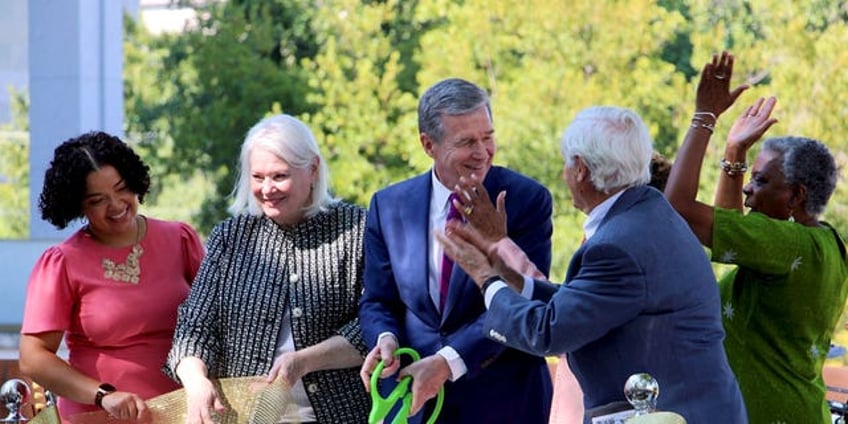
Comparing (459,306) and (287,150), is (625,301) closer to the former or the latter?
(459,306)

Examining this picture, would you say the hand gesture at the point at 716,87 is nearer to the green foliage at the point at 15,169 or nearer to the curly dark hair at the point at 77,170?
the curly dark hair at the point at 77,170

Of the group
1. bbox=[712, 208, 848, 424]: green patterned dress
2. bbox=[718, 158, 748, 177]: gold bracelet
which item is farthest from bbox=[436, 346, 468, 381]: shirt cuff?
bbox=[718, 158, 748, 177]: gold bracelet

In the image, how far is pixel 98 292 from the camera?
3604 millimetres

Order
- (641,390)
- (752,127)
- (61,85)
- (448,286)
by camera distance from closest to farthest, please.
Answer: (641,390), (448,286), (752,127), (61,85)

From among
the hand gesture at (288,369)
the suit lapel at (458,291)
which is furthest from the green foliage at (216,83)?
the suit lapel at (458,291)

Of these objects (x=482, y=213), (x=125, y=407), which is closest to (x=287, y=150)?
(x=482, y=213)

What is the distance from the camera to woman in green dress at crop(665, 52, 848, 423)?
11.4ft

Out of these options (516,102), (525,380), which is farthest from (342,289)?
(516,102)

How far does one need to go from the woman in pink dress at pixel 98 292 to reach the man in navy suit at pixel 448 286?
61 centimetres

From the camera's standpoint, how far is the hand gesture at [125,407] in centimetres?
347

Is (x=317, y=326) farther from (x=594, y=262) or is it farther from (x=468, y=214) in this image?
(x=594, y=262)

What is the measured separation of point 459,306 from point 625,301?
0.57 m

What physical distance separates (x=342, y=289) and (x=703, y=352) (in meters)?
0.99

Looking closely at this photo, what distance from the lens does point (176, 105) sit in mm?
13000
